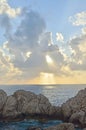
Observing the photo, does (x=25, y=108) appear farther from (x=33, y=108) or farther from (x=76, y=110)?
(x=76, y=110)

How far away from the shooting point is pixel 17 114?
92438 mm

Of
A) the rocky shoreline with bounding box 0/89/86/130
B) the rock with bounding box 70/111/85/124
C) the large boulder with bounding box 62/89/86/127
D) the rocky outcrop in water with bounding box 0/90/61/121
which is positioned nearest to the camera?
the rock with bounding box 70/111/85/124

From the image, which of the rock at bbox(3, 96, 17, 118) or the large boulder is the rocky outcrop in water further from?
the large boulder

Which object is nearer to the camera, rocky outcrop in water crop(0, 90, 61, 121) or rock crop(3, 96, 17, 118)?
rock crop(3, 96, 17, 118)

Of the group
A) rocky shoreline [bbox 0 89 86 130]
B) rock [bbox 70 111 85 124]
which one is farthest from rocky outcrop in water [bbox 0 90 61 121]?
rock [bbox 70 111 85 124]

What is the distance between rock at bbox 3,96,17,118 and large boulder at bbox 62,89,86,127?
1266 centimetres

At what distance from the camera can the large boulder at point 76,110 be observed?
83.9m

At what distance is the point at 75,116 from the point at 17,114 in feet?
52.7

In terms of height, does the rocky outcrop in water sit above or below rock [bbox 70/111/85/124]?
above

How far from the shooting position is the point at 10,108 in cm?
9312

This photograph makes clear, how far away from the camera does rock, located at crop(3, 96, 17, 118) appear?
91875 mm

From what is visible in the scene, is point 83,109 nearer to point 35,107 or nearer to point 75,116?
point 75,116

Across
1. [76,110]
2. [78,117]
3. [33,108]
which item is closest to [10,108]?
[33,108]

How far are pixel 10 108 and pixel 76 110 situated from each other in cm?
1693
